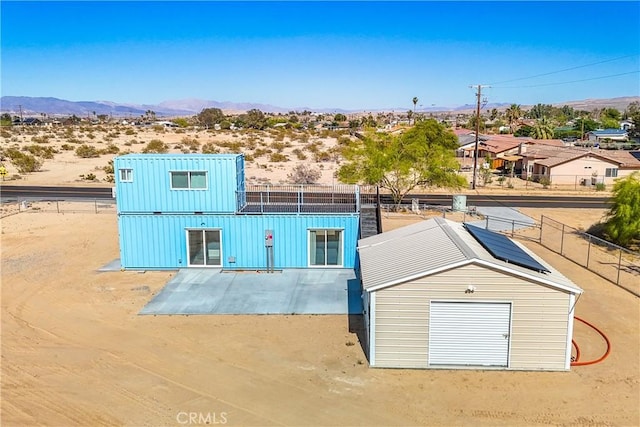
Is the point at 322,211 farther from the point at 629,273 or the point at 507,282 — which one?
the point at 629,273

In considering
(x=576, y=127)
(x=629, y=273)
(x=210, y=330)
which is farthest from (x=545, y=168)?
(x=576, y=127)

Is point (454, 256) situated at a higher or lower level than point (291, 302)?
higher

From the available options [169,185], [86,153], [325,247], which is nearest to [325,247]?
[325,247]

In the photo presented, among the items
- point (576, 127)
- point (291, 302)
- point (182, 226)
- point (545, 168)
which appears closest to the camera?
point (291, 302)

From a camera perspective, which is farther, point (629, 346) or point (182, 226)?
point (182, 226)

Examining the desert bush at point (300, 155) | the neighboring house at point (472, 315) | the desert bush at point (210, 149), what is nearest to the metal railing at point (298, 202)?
the neighboring house at point (472, 315)

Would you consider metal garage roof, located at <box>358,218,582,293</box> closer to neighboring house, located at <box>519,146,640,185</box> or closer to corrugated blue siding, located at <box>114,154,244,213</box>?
corrugated blue siding, located at <box>114,154,244,213</box>

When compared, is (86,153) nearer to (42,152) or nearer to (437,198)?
(42,152)

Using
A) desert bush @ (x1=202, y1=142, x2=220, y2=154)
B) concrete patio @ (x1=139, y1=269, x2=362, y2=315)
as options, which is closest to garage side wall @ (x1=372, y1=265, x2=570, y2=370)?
concrete patio @ (x1=139, y1=269, x2=362, y2=315)
